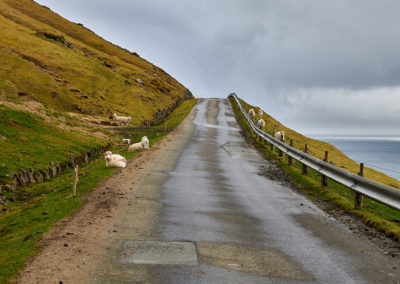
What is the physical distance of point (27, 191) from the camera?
12.8 metres

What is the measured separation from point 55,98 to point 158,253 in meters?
34.3

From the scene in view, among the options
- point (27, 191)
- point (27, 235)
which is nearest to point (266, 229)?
point (27, 235)

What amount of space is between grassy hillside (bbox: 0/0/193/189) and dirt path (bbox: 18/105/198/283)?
5140 mm

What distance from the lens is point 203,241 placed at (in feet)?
22.0

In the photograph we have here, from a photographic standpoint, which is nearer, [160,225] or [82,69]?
[160,225]

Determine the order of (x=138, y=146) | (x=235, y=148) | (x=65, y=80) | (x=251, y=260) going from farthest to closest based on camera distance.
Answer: (x=65, y=80)
(x=235, y=148)
(x=138, y=146)
(x=251, y=260)

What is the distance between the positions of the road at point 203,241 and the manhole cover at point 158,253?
0.02 meters

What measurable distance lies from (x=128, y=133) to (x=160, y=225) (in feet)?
77.0

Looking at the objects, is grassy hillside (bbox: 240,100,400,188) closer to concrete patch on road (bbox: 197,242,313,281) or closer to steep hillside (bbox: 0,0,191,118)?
steep hillside (bbox: 0,0,191,118)

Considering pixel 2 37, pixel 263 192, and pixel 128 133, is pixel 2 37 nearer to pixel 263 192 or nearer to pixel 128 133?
pixel 128 133

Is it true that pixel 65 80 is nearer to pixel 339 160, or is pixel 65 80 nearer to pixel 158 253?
pixel 339 160

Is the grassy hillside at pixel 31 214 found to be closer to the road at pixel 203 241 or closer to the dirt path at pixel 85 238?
the dirt path at pixel 85 238

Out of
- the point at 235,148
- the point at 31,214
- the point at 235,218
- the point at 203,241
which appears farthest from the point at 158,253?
the point at 235,148

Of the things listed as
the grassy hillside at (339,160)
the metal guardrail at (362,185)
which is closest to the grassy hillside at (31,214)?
the metal guardrail at (362,185)
